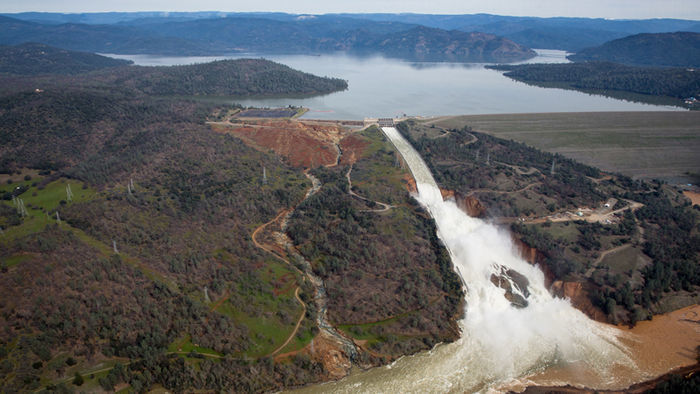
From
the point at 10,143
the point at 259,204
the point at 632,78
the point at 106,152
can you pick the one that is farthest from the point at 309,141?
the point at 632,78

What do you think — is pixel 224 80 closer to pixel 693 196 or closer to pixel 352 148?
pixel 352 148

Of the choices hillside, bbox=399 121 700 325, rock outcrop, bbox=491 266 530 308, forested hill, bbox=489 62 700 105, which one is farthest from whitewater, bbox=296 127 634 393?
forested hill, bbox=489 62 700 105

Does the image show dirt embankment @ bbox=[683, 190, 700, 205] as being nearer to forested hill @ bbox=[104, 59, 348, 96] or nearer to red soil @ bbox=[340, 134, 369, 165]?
red soil @ bbox=[340, 134, 369, 165]

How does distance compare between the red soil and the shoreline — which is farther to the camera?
the red soil

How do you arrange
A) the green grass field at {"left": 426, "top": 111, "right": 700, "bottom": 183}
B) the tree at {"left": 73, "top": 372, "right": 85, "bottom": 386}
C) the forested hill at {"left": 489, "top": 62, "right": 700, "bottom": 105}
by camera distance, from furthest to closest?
1. the forested hill at {"left": 489, "top": 62, "right": 700, "bottom": 105}
2. the green grass field at {"left": 426, "top": 111, "right": 700, "bottom": 183}
3. the tree at {"left": 73, "top": 372, "right": 85, "bottom": 386}

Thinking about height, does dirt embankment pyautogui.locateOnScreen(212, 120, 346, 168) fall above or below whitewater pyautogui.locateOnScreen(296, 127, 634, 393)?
above

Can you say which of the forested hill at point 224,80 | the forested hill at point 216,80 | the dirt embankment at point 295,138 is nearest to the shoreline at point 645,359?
the dirt embankment at point 295,138

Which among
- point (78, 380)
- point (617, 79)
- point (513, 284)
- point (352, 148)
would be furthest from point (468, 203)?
point (617, 79)
